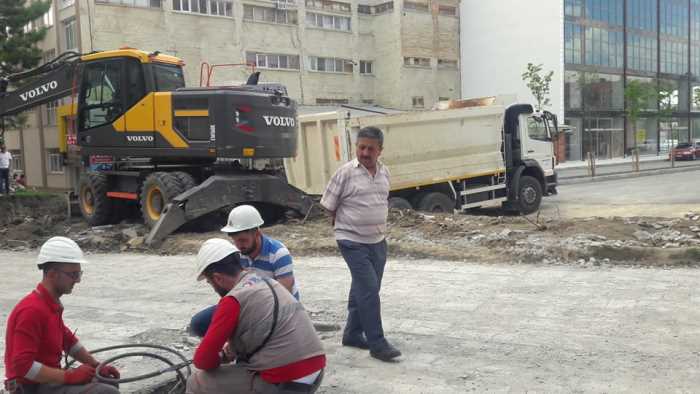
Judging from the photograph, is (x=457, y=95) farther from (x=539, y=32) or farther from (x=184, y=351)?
(x=184, y=351)

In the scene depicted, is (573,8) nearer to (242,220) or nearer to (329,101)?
(329,101)

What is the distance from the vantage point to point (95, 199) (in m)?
14.0

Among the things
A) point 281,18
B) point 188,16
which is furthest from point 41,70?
point 281,18

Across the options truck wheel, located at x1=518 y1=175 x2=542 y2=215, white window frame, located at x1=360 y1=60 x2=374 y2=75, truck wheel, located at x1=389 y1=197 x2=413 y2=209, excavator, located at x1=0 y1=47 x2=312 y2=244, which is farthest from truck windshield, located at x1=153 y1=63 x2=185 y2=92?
white window frame, located at x1=360 y1=60 x2=374 y2=75

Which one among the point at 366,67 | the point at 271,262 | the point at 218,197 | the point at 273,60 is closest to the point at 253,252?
the point at 271,262

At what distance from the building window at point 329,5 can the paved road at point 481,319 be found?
3357 centimetres

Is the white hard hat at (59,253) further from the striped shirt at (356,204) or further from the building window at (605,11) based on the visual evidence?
the building window at (605,11)

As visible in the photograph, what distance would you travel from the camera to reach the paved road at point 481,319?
471 cm

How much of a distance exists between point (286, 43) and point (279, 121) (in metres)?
28.2

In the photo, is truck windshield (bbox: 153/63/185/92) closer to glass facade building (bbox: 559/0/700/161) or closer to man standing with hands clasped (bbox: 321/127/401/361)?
man standing with hands clasped (bbox: 321/127/401/361)

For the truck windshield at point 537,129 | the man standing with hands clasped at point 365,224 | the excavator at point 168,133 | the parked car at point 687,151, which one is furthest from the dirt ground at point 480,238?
the parked car at point 687,151

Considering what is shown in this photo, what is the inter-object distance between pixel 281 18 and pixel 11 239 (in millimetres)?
28856

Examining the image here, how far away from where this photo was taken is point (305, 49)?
4056 centimetres

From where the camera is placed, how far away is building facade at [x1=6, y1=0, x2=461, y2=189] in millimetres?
31969
